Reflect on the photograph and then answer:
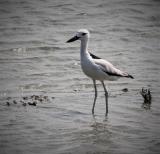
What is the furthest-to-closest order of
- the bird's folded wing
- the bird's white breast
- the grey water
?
the bird's folded wing < the bird's white breast < the grey water

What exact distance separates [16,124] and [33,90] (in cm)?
256

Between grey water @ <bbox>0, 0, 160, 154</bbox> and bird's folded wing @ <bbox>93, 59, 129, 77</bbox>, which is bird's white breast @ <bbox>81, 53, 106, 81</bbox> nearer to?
bird's folded wing @ <bbox>93, 59, 129, 77</bbox>

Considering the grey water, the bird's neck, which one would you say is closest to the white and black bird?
the bird's neck

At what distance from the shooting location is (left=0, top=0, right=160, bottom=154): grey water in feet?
29.4

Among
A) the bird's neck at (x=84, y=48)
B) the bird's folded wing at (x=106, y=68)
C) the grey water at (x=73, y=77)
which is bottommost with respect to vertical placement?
the grey water at (x=73, y=77)

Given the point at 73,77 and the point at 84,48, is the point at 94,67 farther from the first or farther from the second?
the point at 73,77

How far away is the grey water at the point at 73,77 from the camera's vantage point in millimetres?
8961

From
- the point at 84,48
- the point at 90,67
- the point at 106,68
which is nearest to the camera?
the point at 90,67

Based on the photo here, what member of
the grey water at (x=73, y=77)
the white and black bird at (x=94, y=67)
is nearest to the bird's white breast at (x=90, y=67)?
the white and black bird at (x=94, y=67)

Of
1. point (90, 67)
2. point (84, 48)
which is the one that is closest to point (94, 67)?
point (90, 67)

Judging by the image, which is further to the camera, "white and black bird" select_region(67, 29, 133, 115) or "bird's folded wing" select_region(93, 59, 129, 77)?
"bird's folded wing" select_region(93, 59, 129, 77)

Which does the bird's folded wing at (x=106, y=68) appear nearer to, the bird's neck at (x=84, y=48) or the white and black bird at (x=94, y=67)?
the white and black bird at (x=94, y=67)

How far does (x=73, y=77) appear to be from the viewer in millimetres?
13305

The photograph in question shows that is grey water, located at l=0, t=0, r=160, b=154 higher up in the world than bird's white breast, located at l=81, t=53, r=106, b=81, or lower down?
lower down
